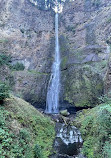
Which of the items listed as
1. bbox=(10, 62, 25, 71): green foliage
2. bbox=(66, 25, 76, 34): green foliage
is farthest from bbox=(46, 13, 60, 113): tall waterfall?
bbox=(66, 25, 76, 34): green foliage

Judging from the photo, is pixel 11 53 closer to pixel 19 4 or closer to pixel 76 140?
pixel 19 4

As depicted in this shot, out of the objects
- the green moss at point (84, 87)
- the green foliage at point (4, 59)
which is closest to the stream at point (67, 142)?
the green moss at point (84, 87)

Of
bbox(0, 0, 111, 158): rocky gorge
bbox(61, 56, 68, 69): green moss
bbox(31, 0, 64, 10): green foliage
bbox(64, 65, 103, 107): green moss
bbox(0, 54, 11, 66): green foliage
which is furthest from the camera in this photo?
bbox(31, 0, 64, 10): green foliage

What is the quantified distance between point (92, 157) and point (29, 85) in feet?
41.9

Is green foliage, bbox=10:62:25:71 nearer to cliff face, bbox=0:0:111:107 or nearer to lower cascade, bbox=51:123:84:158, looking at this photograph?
cliff face, bbox=0:0:111:107

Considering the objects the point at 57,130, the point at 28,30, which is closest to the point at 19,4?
the point at 28,30

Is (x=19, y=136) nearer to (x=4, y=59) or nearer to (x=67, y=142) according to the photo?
(x=67, y=142)

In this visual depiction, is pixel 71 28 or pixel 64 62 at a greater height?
Answer: pixel 71 28

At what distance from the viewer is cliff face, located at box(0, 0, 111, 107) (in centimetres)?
1382

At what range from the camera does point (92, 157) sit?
18.0 feet

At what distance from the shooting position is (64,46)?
2083cm

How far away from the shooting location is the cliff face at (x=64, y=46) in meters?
13.8

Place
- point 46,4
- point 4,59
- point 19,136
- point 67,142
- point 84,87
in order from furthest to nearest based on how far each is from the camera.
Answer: point 46,4, point 4,59, point 84,87, point 67,142, point 19,136

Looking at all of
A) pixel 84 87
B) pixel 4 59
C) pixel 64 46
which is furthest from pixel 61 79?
pixel 4 59
